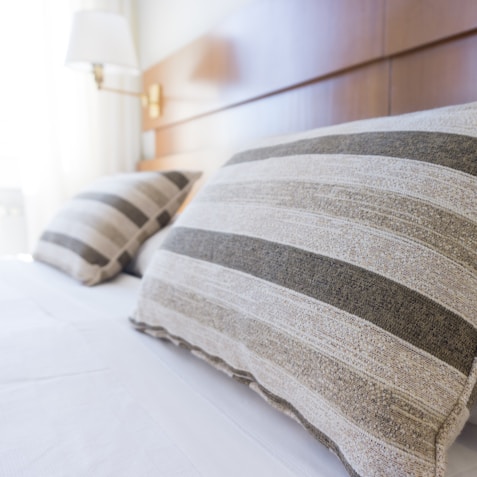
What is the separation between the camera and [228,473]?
1.44ft

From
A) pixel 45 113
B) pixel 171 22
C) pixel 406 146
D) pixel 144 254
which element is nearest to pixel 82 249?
pixel 144 254

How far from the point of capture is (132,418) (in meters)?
0.52

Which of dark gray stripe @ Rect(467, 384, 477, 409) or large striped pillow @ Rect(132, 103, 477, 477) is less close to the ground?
large striped pillow @ Rect(132, 103, 477, 477)

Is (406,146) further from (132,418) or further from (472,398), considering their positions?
(132,418)

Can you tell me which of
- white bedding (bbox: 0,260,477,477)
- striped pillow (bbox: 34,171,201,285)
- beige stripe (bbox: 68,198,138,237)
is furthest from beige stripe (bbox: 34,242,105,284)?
white bedding (bbox: 0,260,477,477)

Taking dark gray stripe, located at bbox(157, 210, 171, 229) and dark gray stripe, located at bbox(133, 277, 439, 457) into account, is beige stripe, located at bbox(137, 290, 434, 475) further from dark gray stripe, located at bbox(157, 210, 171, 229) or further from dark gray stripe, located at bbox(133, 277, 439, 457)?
dark gray stripe, located at bbox(157, 210, 171, 229)

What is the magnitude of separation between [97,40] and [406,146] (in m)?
1.67

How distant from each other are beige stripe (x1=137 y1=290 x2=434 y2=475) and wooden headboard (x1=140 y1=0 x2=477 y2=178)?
0.66 m

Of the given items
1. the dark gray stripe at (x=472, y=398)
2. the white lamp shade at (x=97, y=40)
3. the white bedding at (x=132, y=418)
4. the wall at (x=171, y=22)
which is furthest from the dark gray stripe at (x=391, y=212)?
the white lamp shade at (x=97, y=40)

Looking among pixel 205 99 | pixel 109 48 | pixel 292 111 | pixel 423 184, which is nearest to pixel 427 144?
pixel 423 184

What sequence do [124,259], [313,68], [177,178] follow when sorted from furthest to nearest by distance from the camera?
1. [177,178]
2. [124,259]
3. [313,68]

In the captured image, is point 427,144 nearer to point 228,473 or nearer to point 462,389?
point 462,389

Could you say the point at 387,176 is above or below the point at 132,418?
above

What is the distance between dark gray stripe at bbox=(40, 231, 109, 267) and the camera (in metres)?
1.27
